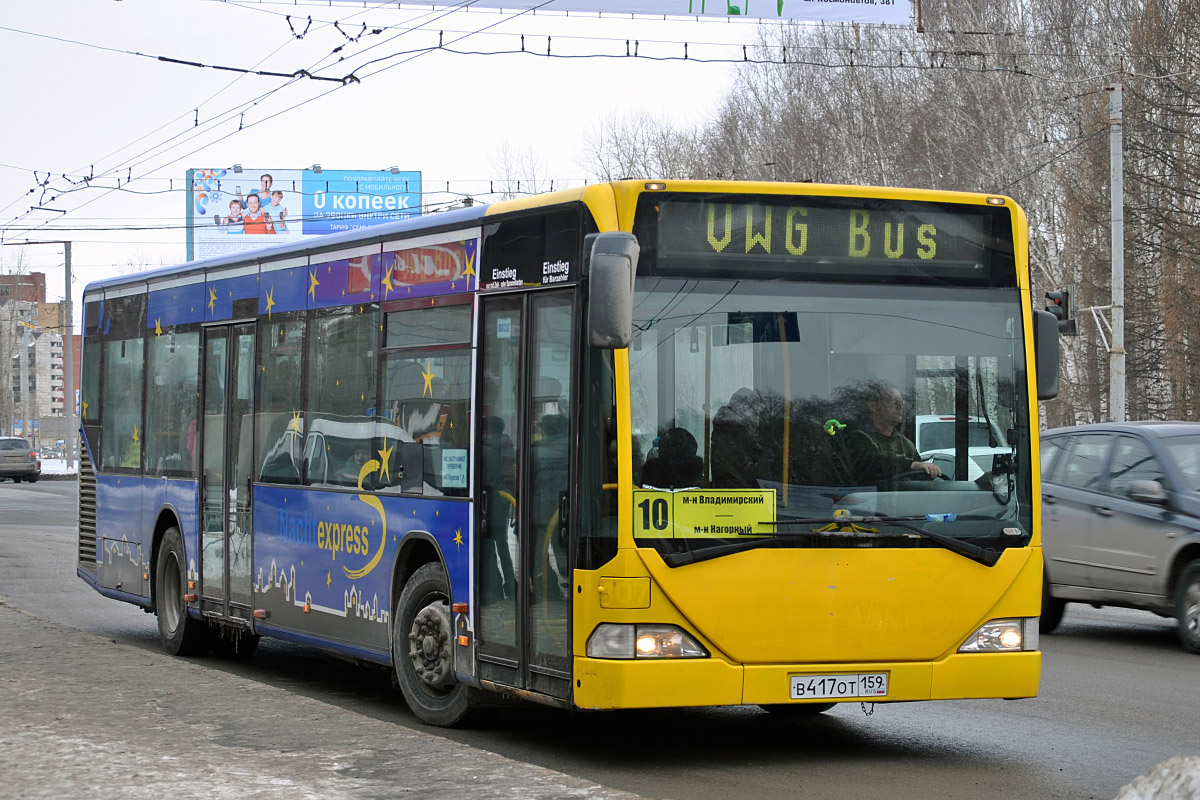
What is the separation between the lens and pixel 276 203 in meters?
70.1

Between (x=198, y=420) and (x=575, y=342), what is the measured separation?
5.68 metres

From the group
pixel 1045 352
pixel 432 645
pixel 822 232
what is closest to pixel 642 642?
pixel 432 645

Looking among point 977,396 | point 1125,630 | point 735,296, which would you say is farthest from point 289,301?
point 1125,630

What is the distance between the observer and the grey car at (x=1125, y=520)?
12.9 m

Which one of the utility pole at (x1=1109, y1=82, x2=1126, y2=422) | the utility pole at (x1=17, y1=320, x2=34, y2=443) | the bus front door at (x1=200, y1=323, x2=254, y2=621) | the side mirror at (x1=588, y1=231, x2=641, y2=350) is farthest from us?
the utility pole at (x1=17, y1=320, x2=34, y2=443)

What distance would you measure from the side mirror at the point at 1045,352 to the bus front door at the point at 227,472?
5.89 metres

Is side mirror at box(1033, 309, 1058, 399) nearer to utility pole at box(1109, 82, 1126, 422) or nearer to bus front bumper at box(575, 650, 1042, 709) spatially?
bus front bumper at box(575, 650, 1042, 709)

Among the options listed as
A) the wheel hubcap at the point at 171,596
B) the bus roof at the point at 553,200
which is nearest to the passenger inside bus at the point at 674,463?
the bus roof at the point at 553,200

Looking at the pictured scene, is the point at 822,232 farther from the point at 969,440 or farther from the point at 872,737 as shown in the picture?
the point at 872,737

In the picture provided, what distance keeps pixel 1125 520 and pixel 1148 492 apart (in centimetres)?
32

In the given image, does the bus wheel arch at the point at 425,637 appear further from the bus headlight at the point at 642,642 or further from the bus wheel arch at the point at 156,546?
the bus wheel arch at the point at 156,546

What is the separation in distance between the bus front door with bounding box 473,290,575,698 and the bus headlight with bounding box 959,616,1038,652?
2.00 metres

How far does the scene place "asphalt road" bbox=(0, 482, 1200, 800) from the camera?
7559 mm

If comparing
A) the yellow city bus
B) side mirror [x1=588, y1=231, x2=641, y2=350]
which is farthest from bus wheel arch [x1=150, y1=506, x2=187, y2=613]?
side mirror [x1=588, y1=231, x2=641, y2=350]
